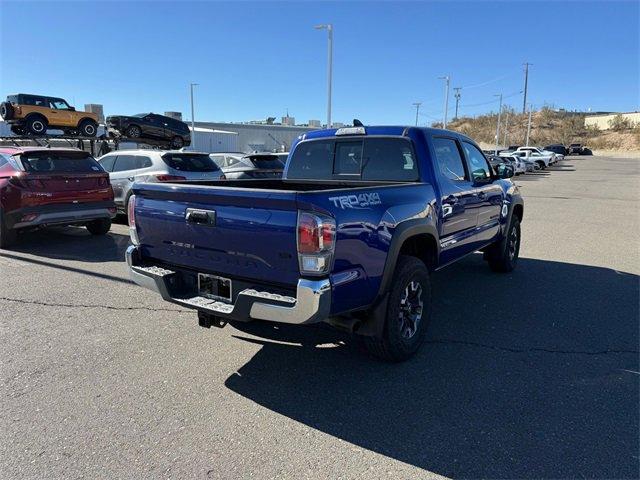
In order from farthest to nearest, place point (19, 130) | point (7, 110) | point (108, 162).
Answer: point (19, 130) → point (7, 110) → point (108, 162)

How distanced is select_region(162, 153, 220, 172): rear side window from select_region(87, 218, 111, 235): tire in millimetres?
1745

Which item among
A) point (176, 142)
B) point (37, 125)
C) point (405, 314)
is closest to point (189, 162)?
point (405, 314)

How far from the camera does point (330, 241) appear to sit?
2.94 meters

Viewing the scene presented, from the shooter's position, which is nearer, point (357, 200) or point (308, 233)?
point (308, 233)

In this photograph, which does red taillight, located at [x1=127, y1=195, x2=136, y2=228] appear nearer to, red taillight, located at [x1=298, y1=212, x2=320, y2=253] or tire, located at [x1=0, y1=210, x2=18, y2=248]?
red taillight, located at [x1=298, y1=212, x2=320, y2=253]

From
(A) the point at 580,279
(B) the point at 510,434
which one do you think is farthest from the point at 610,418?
(A) the point at 580,279

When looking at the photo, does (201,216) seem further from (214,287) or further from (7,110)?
(7,110)

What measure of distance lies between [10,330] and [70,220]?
3976 millimetres

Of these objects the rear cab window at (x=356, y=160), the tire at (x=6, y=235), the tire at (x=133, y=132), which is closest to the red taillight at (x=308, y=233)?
the rear cab window at (x=356, y=160)

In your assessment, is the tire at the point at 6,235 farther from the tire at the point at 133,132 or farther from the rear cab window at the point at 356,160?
the tire at the point at 133,132

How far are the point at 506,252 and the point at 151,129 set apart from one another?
25126 millimetres

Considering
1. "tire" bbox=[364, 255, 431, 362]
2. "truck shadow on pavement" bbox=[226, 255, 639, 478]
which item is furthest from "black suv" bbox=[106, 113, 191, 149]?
"tire" bbox=[364, 255, 431, 362]

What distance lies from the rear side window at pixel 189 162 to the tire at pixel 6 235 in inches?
125

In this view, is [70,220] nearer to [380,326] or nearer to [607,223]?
[380,326]
